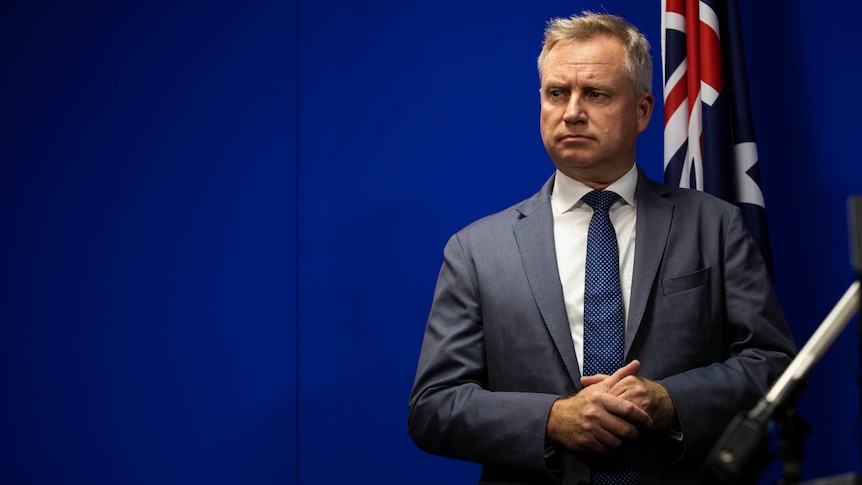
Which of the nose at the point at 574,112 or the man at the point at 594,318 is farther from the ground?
the nose at the point at 574,112

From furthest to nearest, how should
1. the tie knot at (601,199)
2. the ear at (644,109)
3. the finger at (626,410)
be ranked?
the ear at (644,109) < the tie knot at (601,199) < the finger at (626,410)

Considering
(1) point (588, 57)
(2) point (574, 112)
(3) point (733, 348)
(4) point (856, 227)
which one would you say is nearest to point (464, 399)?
(3) point (733, 348)

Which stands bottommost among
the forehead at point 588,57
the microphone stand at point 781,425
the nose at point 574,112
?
the microphone stand at point 781,425

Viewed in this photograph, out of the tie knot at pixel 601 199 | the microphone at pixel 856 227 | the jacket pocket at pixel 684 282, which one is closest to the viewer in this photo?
the microphone at pixel 856 227

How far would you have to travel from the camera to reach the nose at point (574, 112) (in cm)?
211

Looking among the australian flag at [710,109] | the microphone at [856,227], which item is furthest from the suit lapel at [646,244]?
the microphone at [856,227]

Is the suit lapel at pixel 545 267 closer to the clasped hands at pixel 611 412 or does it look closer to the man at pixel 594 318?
the man at pixel 594 318

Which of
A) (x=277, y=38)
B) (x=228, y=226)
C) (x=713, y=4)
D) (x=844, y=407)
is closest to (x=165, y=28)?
(x=277, y=38)

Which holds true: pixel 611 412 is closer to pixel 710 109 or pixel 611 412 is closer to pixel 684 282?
pixel 684 282

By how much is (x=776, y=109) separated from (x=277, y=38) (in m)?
1.46

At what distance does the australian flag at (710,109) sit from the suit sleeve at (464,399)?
72 centimetres

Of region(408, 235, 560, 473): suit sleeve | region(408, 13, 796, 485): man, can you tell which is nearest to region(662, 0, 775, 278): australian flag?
region(408, 13, 796, 485): man

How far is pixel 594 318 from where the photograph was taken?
6.47 feet

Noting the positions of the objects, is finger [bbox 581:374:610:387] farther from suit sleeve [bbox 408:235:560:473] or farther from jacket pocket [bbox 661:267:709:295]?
jacket pocket [bbox 661:267:709:295]
